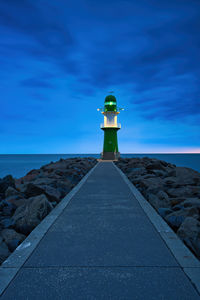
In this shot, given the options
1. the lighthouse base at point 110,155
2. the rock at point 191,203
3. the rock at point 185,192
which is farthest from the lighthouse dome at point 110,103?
the rock at point 191,203

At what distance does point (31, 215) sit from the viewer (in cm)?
417

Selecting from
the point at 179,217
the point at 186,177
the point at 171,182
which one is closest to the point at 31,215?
the point at 179,217

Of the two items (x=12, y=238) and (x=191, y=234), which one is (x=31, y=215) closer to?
(x=12, y=238)

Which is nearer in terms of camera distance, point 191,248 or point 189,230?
point 191,248

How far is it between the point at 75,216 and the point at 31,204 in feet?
2.73

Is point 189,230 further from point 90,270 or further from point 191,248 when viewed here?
point 90,270

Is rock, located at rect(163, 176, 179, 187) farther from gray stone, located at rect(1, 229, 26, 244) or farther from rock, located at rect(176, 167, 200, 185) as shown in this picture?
gray stone, located at rect(1, 229, 26, 244)

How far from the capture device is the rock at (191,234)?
10.1 feet

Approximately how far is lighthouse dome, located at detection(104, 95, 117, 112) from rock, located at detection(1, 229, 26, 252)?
79.1 ft

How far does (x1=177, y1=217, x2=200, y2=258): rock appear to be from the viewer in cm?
306

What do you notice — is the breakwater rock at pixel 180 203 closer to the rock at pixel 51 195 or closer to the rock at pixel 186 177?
the rock at pixel 186 177

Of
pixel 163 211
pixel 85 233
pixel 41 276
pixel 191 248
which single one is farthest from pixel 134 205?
pixel 41 276

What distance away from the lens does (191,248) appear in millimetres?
3090

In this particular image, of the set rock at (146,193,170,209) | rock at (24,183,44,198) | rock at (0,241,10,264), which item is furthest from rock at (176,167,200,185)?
rock at (0,241,10,264)
